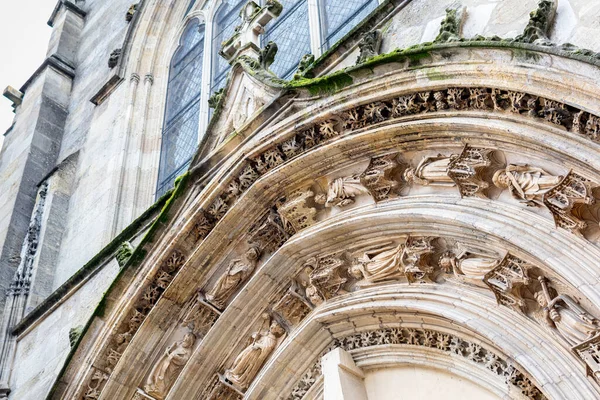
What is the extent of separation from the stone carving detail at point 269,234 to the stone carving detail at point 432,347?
2.89 feet

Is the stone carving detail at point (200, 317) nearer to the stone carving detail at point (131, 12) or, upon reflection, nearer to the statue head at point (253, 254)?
the statue head at point (253, 254)

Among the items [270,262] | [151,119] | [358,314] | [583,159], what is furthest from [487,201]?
[151,119]

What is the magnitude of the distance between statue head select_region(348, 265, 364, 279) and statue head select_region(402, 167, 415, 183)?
764 millimetres

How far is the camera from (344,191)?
7062 mm

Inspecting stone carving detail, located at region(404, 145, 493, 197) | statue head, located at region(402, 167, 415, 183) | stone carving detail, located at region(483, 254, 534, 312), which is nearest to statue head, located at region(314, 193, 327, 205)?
statue head, located at region(402, 167, 415, 183)

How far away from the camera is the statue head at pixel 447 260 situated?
6.36 meters

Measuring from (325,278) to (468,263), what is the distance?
4.45ft

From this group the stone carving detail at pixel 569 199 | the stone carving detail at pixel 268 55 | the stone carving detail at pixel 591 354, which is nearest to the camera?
the stone carving detail at pixel 591 354

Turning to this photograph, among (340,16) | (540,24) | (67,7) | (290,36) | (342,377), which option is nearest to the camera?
(540,24)

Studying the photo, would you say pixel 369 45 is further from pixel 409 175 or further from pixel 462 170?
pixel 462 170

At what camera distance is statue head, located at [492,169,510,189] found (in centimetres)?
592

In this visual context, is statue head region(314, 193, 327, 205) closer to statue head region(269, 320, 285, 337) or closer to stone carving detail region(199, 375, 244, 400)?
statue head region(269, 320, 285, 337)

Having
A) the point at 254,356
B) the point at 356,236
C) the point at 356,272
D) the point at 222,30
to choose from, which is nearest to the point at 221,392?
the point at 254,356

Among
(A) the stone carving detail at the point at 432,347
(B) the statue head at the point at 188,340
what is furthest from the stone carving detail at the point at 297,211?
(B) the statue head at the point at 188,340
